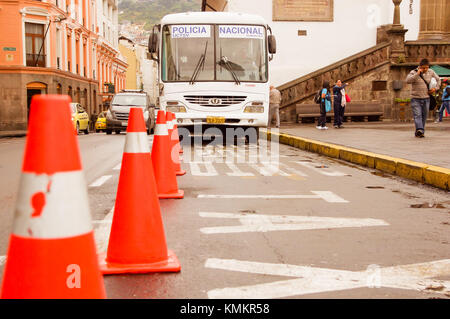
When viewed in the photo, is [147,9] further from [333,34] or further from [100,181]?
[100,181]

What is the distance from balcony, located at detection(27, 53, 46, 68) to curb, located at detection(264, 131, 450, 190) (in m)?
26.7

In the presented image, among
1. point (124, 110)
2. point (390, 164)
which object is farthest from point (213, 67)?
point (124, 110)

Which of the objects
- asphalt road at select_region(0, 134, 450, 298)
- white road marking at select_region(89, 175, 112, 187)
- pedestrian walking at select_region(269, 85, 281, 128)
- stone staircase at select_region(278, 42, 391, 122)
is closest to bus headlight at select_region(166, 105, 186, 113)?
asphalt road at select_region(0, 134, 450, 298)

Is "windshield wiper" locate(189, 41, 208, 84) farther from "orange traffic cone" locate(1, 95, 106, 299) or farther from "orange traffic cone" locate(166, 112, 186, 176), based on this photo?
"orange traffic cone" locate(1, 95, 106, 299)

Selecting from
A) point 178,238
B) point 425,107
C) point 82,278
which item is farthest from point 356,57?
point 82,278

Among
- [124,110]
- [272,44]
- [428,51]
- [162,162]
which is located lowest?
[162,162]

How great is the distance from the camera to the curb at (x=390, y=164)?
26.2 ft

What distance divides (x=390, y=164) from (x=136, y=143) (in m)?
6.62

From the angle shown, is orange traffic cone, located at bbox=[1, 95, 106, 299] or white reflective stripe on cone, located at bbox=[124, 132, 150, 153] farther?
white reflective stripe on cone, located at bbox=[124, 132, 150, 153]

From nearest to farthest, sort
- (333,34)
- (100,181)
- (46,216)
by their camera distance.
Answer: (46,216), (100,181), (333,34)

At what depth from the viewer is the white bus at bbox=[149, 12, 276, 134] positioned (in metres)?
14.9

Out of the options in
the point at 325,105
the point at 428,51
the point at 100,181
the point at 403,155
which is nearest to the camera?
the point at 100,181

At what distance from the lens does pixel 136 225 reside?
3.73m

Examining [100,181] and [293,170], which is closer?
[100,181]
